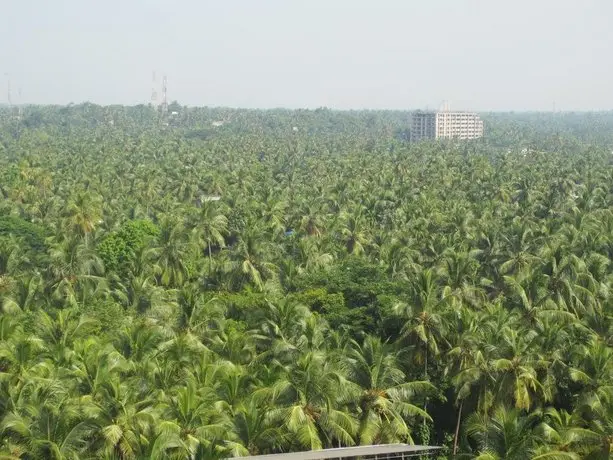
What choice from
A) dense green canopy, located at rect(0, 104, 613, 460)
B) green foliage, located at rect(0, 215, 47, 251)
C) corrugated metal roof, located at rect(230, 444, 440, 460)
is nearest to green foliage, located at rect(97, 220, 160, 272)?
dense green canopy, located at rect(0, 104, 613, 460)

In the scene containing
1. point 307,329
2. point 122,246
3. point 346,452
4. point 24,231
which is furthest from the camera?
point 24,231

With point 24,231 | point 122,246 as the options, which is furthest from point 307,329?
point 24,231

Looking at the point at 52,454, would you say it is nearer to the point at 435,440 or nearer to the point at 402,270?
the point at 435,440

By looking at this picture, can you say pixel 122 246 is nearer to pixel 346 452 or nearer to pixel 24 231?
pixel 24 231

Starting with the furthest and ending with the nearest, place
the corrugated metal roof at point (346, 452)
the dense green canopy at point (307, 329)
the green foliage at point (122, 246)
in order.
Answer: the green foliage at point (122, 246), the corrugated metal roof at point (346, 452), the dense green canopy at point (307, 329)

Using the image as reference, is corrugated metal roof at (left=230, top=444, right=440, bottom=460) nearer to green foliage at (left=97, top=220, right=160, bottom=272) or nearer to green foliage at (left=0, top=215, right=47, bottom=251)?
green foliage at (left=97, top=220, right=160, bottom=272)

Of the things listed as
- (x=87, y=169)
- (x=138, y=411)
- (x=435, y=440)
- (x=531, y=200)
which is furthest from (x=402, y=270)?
(x=87, y=169)

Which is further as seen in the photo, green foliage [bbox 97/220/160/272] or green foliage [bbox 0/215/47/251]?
green foliage [bbox 0/215/47/251]

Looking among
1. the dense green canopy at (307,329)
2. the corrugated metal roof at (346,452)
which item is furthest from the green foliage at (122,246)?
the corrugated metal roof at (346,452)

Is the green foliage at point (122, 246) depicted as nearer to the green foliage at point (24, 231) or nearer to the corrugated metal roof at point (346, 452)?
the green foliage at point (24, 231)
